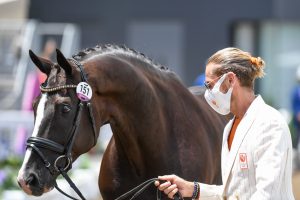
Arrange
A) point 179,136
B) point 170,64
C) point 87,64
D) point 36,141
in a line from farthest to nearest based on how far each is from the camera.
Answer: point 170,64, point 179,136, point 87,64, point 36,141

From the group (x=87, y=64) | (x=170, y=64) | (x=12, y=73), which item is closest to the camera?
(x=87, y=64)

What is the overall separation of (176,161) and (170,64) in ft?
48.2

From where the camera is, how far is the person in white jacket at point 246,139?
3.76 m

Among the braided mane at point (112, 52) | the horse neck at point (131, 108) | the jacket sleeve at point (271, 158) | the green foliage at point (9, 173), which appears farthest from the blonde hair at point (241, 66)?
the green foliage at point (9, 173)

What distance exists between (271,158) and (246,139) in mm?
203

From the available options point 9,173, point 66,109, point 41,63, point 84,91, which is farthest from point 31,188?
point 9,173

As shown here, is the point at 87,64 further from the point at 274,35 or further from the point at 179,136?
the point at 274,35

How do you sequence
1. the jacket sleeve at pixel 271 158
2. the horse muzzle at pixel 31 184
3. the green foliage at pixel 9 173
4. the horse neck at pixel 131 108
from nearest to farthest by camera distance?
the jacket sleeve at pixel 271 158 → the horse muzzle at pixel 31 184 → the horse neck at pixel 131 108 → the green foliage at pixel 9 173

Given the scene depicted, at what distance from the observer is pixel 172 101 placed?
537 cm

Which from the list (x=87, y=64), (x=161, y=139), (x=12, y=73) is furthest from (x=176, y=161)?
(x=12, y=73)

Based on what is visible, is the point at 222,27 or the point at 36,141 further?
the point at 222,27

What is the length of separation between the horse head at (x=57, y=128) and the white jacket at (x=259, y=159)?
1.00 metres

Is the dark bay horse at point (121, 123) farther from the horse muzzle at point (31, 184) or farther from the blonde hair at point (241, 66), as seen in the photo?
the blonde hair at point (241, 66)

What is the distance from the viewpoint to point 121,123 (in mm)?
5086
